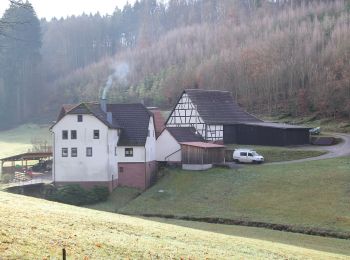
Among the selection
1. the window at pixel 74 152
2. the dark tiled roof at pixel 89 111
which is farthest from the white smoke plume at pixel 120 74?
the window at pixel 74 152

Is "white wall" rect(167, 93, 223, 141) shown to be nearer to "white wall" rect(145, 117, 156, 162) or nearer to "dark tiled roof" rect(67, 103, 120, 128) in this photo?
A: "white wall" rect(145, 117, 156, 162)

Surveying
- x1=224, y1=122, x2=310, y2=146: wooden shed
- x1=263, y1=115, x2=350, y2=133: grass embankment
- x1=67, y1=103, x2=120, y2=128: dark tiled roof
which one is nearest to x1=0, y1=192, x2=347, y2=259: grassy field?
x1=67, y1=103, x2=120, y2=128: dark tiled roof

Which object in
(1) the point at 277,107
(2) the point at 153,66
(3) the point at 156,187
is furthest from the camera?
(2) the point at 153,66

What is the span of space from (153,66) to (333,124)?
56.6 meters

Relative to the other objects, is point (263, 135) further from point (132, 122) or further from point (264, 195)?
point (264, 195)

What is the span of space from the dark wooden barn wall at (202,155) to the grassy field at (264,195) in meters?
1.69

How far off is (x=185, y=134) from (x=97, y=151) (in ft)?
39.7

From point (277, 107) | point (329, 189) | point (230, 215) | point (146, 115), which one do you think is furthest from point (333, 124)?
point (230, 215)

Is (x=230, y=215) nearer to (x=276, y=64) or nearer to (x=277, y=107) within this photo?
(x=277, y=107)

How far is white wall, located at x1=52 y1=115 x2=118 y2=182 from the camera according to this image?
51000 mm

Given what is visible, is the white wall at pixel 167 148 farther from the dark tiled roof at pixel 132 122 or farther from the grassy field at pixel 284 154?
the grassy field at pixel 284 154

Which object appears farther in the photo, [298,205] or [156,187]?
[156,187]

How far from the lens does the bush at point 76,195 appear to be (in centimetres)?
4597

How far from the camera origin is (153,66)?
12250 centimetres
